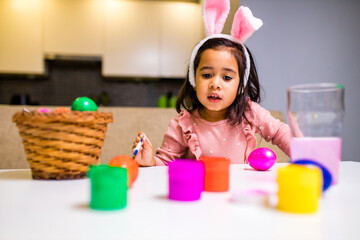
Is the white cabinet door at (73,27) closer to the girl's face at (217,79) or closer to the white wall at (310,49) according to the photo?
the white wall at (310,49)

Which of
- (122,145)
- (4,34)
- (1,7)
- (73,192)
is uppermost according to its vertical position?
(1,7)

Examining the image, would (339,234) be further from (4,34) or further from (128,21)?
(4,34)

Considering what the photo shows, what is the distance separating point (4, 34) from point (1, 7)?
0.27 metres

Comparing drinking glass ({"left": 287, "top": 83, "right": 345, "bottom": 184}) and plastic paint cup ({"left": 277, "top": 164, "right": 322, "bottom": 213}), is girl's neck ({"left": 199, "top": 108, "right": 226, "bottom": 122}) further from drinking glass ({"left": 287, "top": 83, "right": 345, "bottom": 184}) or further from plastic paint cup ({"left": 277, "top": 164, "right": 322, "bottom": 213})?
plastic paint cup ({"left": 277, "top": 164, "right": 322, "bottom": 213})

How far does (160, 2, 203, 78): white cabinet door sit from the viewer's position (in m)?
3.46

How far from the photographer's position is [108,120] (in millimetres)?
636

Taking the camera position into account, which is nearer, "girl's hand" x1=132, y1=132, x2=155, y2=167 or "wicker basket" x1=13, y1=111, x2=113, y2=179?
"wicker basket" x1=13, y1=111, x2=113, y2=179

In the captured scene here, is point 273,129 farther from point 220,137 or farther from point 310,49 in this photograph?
point 310,49

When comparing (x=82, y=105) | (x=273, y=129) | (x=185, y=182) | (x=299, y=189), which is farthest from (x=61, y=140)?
(x=273, y=129)

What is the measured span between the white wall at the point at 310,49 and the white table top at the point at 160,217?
1408mm

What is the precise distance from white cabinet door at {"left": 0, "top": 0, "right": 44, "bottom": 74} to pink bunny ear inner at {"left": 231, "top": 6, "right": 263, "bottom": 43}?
2.76 meters

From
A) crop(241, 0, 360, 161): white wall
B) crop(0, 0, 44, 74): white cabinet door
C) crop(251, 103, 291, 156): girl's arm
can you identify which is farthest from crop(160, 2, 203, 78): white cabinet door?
crop(251, 103, 291, 156): girl's arm

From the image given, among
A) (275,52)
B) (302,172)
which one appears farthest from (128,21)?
(302,172)

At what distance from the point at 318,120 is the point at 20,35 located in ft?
11.1
